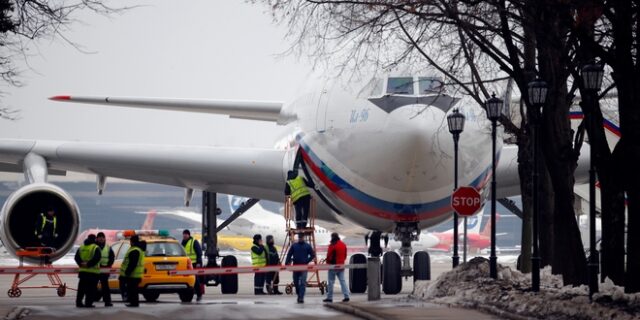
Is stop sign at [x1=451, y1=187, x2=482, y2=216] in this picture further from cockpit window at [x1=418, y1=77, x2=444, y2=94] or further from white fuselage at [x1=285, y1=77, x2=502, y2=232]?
cockpit window at [x1=418, y1=77, x2=444, y2=94]

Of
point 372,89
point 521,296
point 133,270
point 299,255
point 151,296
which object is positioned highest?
point 372,89

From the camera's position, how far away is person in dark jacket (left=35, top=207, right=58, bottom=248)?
25.6 meters

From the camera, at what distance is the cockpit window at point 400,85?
24.2m

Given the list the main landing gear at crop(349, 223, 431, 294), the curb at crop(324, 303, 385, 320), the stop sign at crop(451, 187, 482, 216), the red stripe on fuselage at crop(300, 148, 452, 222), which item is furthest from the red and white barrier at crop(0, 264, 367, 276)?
the stop sign at crop(451, 187, 482, 216)

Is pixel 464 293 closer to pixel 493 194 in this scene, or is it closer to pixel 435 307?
pixel 435 307

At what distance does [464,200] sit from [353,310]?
4573 millimetres

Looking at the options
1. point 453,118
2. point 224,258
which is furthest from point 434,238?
point 453,118

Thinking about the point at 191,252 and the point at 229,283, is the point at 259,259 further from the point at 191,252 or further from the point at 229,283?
the point at 191,252

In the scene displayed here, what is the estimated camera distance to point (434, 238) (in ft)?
385

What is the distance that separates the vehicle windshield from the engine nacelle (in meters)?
1.59

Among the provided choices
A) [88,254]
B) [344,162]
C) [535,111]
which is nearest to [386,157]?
[344,162]

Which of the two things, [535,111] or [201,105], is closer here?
[535,111]

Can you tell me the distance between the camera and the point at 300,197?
25922mm

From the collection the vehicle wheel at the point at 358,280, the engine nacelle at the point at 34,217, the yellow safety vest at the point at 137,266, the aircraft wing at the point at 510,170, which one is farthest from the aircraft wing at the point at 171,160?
the yellow safety vest at the point at 137,266
